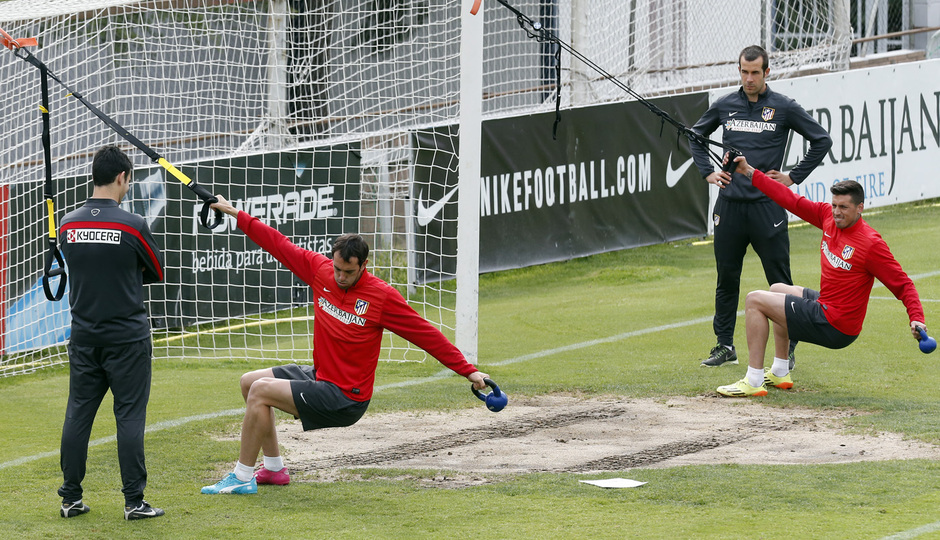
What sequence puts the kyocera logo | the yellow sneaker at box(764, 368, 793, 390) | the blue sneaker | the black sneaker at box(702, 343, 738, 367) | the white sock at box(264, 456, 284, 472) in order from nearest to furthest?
the blue sneaker < the white sock at box(264, 456, 284, 472) < the yellow sneaker at box(764, 368, 793, 390) < the black sneaker at box(702, 343, 738, 367) < the kyocera logo

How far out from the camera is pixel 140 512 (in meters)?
6.02

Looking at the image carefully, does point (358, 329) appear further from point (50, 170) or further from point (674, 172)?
point (674, 172)

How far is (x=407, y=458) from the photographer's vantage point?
7.27m

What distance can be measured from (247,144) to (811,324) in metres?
6.84

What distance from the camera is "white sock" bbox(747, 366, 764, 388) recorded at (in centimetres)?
867

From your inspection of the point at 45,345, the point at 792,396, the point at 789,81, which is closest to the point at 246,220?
the point at 792,396

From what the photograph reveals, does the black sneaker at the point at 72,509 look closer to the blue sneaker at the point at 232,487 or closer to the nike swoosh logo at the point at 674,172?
the blue sneaker at the point at 232,487

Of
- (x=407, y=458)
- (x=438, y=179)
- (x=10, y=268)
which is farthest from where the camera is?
(x=438, y=179)

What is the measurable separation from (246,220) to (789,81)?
1135cm

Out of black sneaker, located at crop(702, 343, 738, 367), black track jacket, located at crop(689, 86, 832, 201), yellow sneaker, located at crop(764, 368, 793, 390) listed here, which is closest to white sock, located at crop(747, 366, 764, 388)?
yellow sneaker, located at crop(764, 368, 793, 390)

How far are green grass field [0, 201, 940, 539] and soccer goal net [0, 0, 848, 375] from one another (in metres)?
0.95

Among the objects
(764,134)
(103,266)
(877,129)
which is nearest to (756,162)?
(764,134)

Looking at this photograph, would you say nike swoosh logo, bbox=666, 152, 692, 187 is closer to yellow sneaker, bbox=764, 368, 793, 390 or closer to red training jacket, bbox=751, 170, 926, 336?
yellow sneaker, bbox=764, 368, 793, 390

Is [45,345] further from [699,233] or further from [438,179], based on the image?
[699,233]
